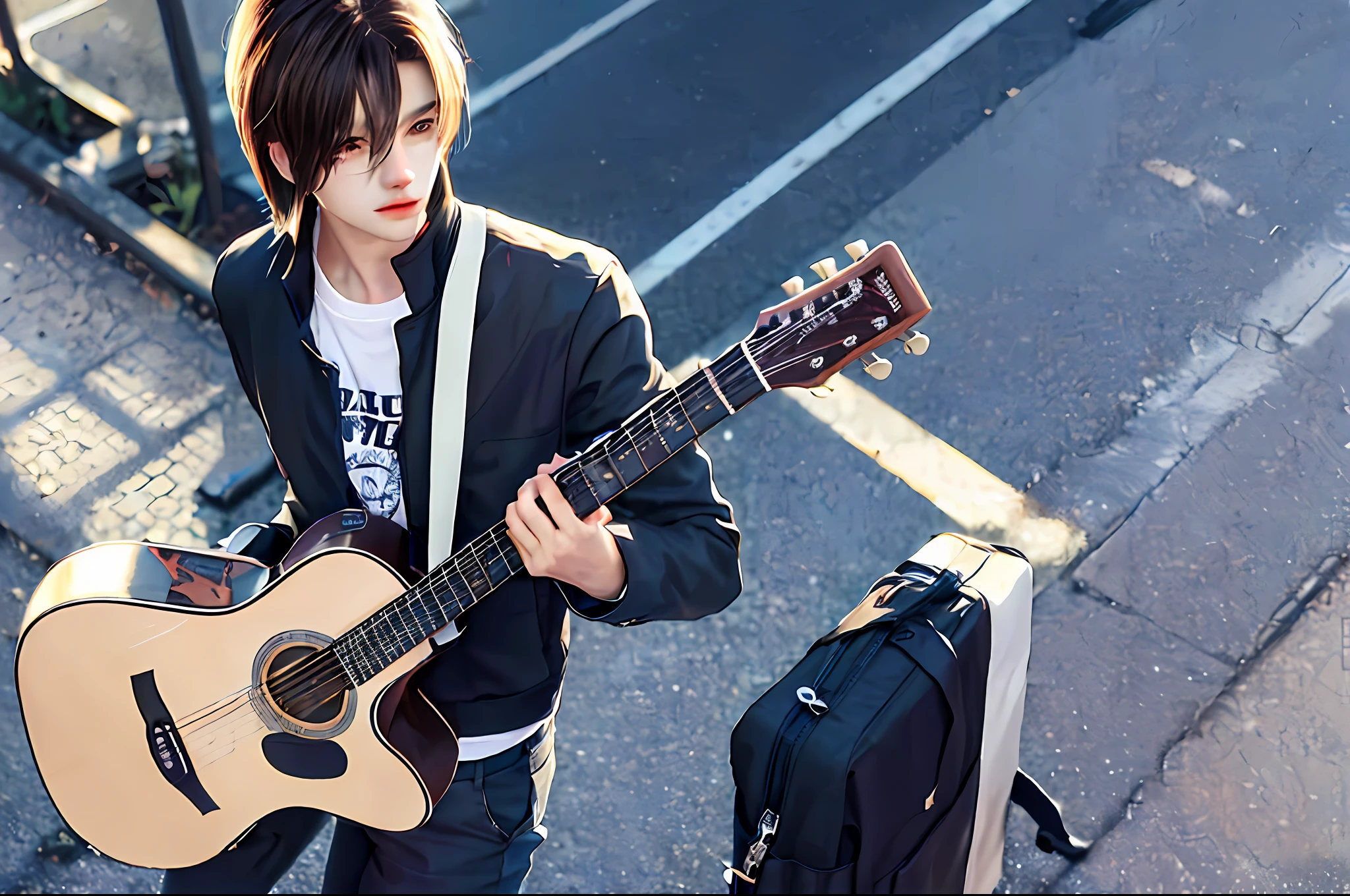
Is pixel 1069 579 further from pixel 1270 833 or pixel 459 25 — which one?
pixel 459 25

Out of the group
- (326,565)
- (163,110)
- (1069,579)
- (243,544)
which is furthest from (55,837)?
(1069,579)

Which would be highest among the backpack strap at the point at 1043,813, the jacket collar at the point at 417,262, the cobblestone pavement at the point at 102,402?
the jacket collar at the point at 417,262

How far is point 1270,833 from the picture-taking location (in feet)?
7.94

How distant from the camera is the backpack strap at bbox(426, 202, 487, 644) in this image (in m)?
1.58

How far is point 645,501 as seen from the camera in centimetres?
163

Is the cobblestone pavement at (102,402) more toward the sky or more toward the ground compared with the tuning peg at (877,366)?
more toward the ground

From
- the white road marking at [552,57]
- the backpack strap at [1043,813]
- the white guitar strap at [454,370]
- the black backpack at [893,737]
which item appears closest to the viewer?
the white guitar strap at [454,370]

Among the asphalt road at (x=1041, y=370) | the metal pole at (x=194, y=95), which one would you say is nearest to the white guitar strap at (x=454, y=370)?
the asphalt road at (x=1041, y=370)

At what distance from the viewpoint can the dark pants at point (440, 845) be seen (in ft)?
5.92

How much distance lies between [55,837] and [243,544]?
1189mm

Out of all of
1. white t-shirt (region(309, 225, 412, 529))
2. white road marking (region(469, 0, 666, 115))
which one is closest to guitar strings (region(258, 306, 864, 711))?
white t-shirt (region(309, 225, 412, 529))

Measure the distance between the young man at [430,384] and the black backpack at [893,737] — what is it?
0.35 metres

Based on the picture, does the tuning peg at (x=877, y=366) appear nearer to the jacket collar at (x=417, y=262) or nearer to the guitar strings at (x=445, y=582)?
the guitar strings at (x=445, y=582)

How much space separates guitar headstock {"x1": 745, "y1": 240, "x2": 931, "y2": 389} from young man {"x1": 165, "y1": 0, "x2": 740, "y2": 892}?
0.74ft
